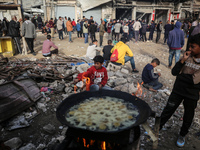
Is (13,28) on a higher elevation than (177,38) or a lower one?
higher

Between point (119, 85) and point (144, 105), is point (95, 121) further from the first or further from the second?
point (119, 85)

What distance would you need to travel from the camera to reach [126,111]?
2562 mm

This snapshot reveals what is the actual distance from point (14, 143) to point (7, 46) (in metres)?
8.82

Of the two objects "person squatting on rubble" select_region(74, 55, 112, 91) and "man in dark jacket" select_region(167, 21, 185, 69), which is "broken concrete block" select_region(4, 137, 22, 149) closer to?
"person squatting on rubble" select_region(74, 55, 112, 91)

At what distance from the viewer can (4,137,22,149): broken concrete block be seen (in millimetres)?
3096

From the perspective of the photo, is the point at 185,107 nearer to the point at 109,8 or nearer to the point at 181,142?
the point at 181,142

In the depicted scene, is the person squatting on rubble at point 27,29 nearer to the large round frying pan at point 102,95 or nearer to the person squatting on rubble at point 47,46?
the person squatting on rubble at point 47,46

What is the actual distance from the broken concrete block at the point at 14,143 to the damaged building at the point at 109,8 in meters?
22.2

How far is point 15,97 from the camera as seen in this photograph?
397 cm

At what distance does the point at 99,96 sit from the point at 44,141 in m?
1.70

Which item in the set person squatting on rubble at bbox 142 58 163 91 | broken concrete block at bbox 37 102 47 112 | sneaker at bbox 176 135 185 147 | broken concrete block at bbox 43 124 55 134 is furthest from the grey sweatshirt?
sneaker at bbox 176 135 185 147

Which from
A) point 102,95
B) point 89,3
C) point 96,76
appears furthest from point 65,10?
point 102,95

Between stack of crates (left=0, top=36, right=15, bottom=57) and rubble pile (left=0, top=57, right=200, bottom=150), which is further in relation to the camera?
stack of crates (left=0, top=36, right=15, bottom=57)

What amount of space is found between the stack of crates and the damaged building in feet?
46.0
